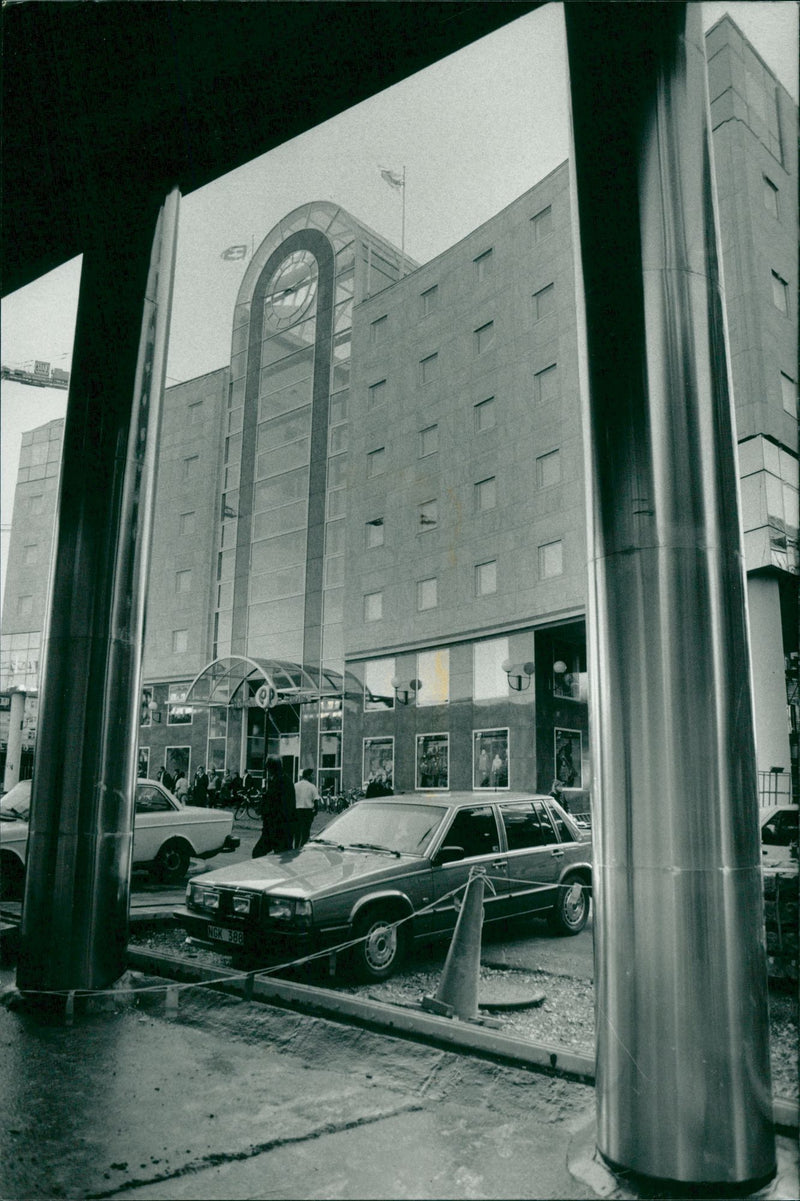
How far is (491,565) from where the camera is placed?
28.1 metres

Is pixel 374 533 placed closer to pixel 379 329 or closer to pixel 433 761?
pixel 379 329

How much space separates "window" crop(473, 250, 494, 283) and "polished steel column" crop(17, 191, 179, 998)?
24.2 m

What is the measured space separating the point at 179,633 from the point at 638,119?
124ft

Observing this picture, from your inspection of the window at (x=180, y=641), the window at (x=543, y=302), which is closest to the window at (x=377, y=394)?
the window at (x=543, y=302)

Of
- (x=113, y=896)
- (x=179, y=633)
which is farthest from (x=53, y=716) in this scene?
(x=179, y=633)

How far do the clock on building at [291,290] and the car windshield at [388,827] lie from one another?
32.4 m

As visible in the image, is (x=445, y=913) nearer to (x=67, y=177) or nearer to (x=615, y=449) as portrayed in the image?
(x=615, y=449)

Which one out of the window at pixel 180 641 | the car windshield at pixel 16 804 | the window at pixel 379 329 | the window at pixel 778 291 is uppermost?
the window at pixel 379 329

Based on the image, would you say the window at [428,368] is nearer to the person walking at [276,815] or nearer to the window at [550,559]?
the window at [550,559]

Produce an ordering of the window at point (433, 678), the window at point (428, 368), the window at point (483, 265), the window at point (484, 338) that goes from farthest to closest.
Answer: the window at point (428, 368) < the window at point (483, 265) < the window at point (484, 338) < the window at point (433, 678)

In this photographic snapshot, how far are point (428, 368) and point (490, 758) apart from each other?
47.6 ft

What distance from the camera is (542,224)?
27891 millimetres

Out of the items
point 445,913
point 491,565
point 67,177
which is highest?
point 491,565

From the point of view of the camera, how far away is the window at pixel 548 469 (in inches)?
1039
